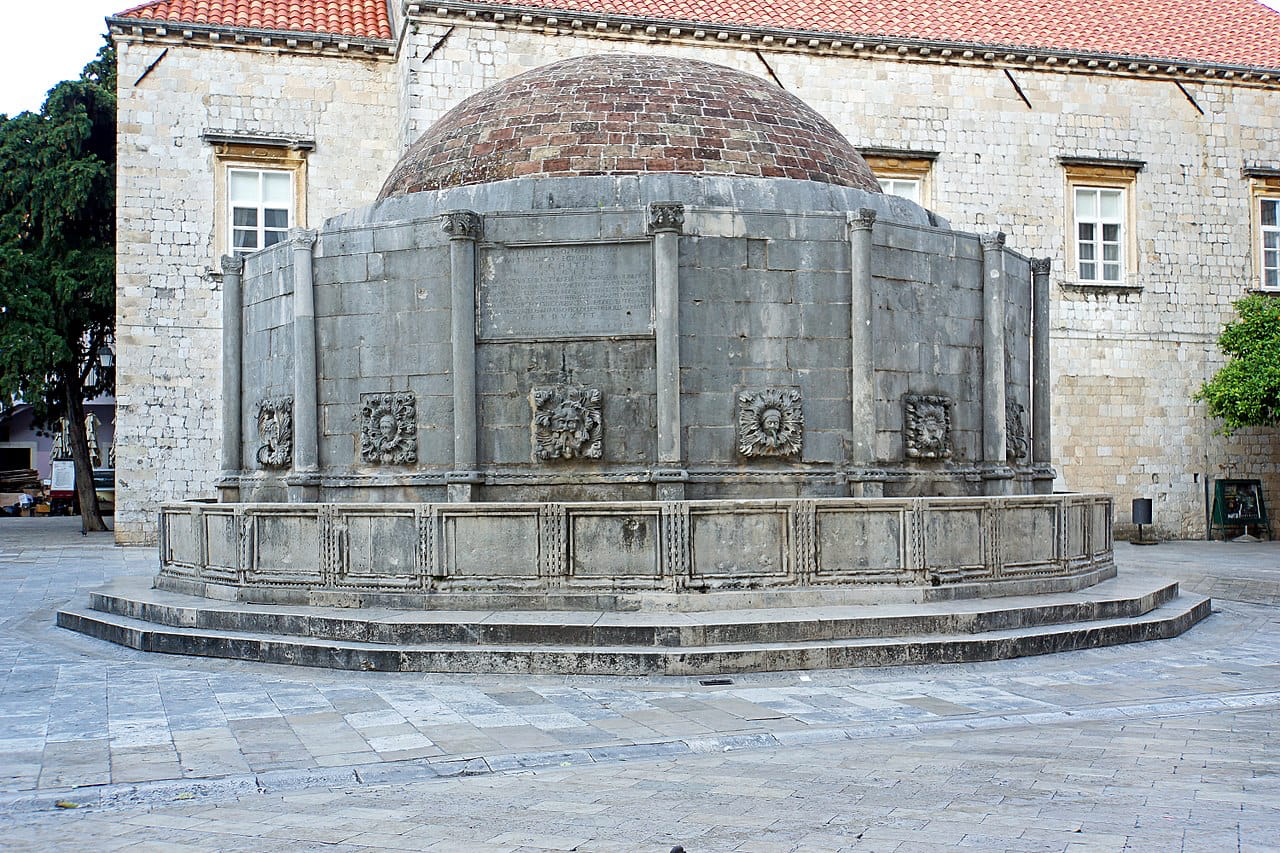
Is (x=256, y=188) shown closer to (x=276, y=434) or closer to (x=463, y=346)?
(x=276, y=434)

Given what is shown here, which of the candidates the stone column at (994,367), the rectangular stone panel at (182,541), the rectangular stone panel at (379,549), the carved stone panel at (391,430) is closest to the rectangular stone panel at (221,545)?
the rectangular stone panel at (182,541)

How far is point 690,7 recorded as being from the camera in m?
27.7

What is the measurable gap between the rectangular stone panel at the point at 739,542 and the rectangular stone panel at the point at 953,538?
4.88 ft

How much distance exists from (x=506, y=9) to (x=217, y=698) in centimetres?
1942

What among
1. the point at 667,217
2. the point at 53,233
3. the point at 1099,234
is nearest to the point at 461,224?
the point at 667,217

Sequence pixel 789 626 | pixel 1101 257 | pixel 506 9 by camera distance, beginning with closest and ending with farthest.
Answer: pixel 789 626, pixel 506 9, pixel 1101 257

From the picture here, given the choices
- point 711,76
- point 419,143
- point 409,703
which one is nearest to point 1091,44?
point 711,76

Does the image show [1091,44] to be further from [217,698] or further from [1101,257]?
[217,698]

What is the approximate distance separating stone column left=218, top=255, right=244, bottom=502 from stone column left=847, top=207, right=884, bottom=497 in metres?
7.62

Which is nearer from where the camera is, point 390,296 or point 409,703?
point 409,703

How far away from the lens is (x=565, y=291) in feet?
42.8

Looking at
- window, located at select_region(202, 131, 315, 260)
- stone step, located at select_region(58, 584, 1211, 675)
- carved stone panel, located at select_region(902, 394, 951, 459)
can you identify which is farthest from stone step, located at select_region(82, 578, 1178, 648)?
window, located at select_region(202, 131, 315, 260)

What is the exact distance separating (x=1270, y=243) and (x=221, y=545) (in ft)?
90.4

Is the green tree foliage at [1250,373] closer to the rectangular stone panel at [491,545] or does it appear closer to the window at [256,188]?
the window at [256,188]
